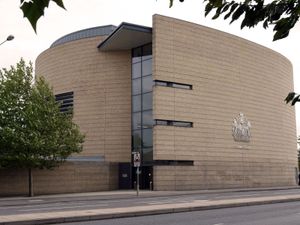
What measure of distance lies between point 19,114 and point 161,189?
13306 millimetres

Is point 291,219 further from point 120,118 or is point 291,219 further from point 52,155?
point 120,118

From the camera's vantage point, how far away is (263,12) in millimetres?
2480

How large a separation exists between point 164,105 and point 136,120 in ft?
13.1

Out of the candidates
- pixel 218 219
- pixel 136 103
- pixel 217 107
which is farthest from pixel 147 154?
pixel 218 219

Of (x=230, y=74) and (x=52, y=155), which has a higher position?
(x=230, y=74)

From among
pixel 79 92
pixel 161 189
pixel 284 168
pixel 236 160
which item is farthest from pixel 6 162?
pixel 284 168

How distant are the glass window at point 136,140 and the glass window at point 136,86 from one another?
3.47m

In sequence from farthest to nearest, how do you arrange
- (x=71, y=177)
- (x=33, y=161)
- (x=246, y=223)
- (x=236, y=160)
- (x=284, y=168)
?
(x=284, y=168) → (x=236, y=160) → (x=71, y=177) → (x=33, y=161) → (x=246, y=223)

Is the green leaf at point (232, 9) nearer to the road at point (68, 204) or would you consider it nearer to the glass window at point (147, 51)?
the road at point (68, 204)

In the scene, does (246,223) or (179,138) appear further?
(179,138)

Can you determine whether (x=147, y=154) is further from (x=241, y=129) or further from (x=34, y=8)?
(x=34, y=8)

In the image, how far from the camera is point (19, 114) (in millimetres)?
32469

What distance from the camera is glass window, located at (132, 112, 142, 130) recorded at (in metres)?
43.7

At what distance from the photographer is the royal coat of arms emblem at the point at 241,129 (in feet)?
159
